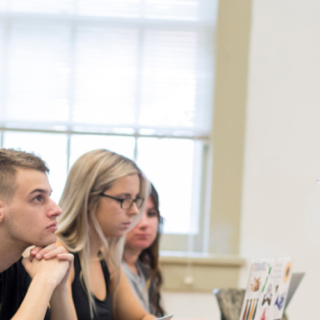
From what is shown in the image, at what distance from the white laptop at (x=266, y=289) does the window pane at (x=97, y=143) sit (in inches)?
81.7

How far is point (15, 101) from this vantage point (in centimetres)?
335

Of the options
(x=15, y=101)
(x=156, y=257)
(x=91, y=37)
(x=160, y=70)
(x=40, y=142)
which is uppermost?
(x=91, y=37)

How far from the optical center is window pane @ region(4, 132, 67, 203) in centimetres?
339

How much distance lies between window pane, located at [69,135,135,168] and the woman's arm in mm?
1506

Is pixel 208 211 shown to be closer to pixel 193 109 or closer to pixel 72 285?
pixel 193 109

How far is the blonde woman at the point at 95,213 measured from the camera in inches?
70.0

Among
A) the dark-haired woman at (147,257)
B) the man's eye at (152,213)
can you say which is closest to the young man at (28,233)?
the dark-haired woman at (147,257)

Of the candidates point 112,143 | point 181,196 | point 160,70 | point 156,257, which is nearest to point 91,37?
point 160,70

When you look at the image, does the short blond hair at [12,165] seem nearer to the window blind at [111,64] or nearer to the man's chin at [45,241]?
the man's chin at [45,241]

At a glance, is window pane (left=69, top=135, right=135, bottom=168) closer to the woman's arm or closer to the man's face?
the woman's arm

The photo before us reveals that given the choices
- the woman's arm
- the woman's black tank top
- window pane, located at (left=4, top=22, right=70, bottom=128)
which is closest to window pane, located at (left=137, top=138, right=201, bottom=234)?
window pane, located at (left=4, top=22, right=70, bottom=128)

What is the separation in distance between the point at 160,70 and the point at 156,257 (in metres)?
1.49

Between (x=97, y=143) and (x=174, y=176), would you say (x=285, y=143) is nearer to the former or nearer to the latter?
(x=174, y=176)

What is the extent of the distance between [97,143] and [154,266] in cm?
118
